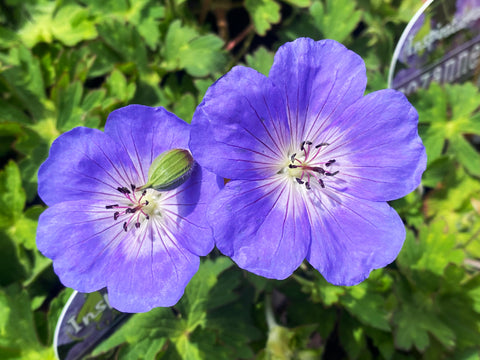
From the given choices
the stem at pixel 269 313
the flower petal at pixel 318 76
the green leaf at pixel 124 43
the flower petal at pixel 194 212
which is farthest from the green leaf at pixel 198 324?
the green leaf at pixel 124 43

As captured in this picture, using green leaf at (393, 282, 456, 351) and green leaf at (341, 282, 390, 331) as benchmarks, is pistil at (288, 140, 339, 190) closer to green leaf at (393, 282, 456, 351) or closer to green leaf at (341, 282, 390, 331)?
green leaf at (341, 282, 390, 331)

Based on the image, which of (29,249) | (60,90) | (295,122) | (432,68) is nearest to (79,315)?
(29,249)

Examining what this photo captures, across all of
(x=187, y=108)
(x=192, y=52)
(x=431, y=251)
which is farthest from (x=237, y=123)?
(x=431, y=251)

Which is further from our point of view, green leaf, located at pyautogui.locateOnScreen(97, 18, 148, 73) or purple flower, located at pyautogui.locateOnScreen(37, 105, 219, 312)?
green leaf, located at pyautogui.locateOnScreen(97, 18, 148, 73)

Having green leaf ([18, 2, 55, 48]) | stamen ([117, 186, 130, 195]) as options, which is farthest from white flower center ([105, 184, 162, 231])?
green leaf ([18, 2, 55, 48])

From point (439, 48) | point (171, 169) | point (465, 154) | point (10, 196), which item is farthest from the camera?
point (465, 154)

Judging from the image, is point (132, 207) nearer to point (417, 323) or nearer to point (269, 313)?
point (269, 313)
